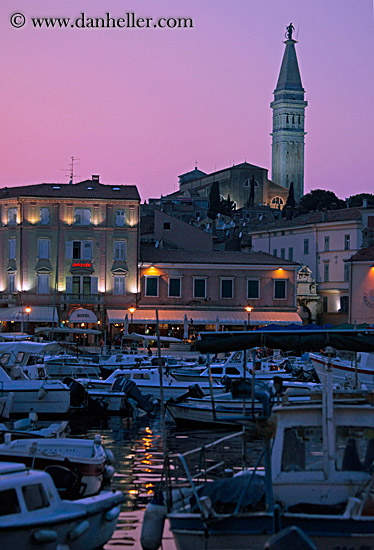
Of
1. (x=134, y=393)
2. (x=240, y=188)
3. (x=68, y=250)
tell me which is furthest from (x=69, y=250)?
(x=240, y=188)

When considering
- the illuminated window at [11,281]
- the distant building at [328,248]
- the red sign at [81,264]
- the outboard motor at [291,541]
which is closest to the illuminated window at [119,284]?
the red sign at [81,264]

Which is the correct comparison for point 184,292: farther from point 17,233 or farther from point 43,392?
point 43,392

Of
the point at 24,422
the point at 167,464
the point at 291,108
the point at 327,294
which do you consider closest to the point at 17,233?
the point at 327,294

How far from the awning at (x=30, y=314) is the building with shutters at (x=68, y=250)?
2.35 ft

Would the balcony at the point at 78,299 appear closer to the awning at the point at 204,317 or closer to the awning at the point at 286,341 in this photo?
the awning at the point at 204,317

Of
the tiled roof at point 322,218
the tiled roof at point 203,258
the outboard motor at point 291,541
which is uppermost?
the tiled roof at point 322,218

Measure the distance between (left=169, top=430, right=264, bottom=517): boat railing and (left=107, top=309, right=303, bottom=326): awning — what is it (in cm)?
3781

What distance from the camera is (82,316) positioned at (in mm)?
64438

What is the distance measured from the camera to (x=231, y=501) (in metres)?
14.2

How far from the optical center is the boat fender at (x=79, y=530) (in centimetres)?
1387

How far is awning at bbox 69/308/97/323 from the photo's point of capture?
64.2 m

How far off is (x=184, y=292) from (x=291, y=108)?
409 feet

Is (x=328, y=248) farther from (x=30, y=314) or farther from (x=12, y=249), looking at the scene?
(x=30, y=314)

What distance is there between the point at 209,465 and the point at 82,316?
140 ft
